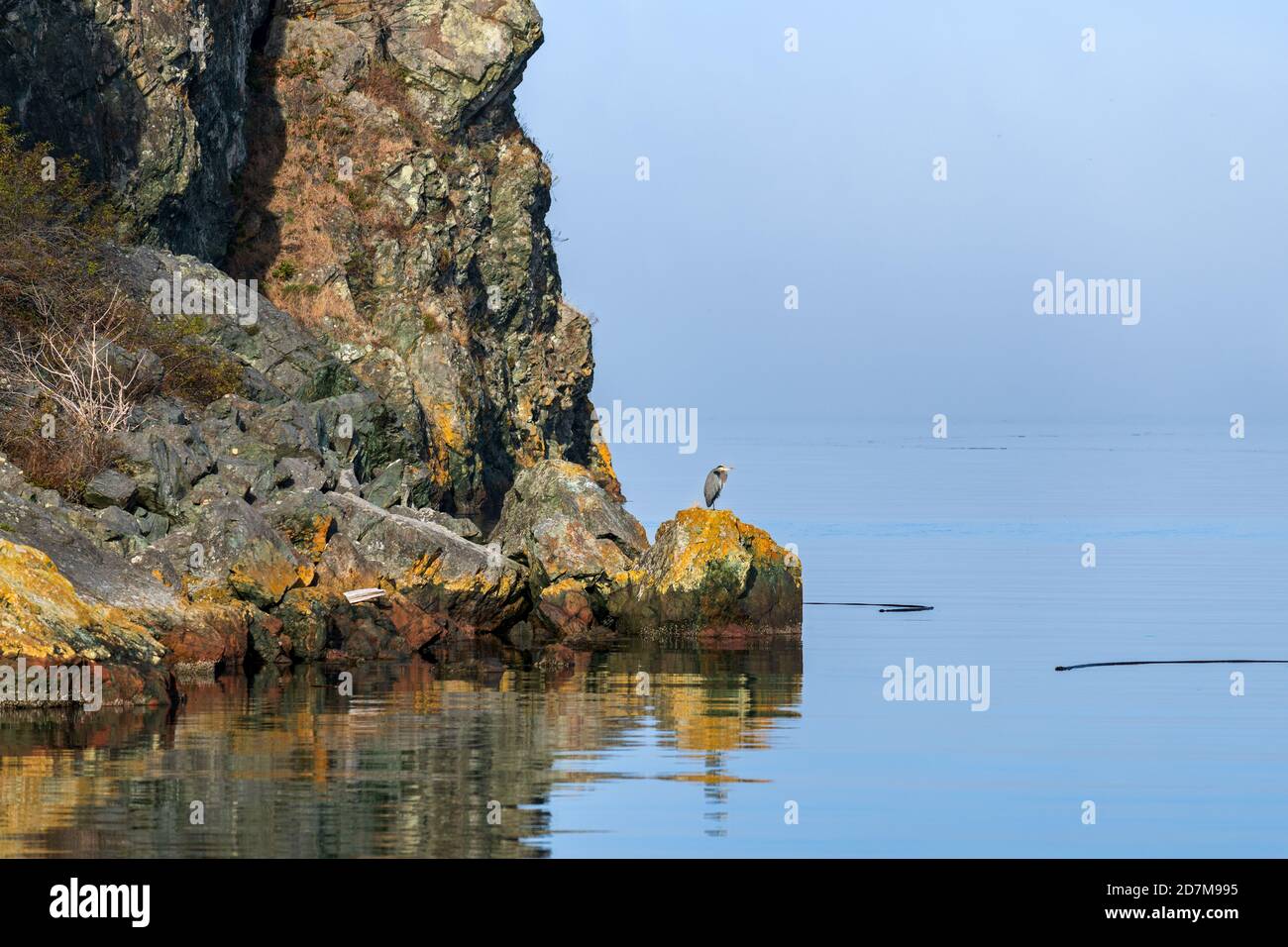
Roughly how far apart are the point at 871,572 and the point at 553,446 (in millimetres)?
25087

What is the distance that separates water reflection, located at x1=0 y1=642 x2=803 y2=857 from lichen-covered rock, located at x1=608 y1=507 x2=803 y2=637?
4040 mm

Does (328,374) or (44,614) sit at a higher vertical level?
(328,374)

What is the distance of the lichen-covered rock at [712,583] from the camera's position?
3884cm

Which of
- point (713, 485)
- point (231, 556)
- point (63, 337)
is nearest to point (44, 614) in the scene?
point (231, 556)

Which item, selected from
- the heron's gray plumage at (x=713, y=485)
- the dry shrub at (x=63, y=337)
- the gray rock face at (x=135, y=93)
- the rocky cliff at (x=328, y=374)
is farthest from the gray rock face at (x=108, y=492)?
the gray rock face at (x=135, y=93)

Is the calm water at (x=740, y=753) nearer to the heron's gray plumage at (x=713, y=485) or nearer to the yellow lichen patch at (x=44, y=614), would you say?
the yellow lichen patch at (x=44, y=614)

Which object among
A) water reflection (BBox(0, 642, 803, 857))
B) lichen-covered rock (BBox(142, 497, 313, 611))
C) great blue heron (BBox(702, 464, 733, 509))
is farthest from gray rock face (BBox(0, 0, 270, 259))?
water reflection (BBox(0, 642, 803, 857))

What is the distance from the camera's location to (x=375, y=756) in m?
24.0

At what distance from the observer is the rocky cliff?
34.2 meters

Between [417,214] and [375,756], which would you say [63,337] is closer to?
[375,756]

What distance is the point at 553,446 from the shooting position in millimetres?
78625

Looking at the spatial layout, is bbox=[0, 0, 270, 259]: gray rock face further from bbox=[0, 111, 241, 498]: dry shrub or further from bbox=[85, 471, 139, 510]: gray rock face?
bbox=[85, 471, 139, 510]: gray rock face

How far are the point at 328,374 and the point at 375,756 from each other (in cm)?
2938
